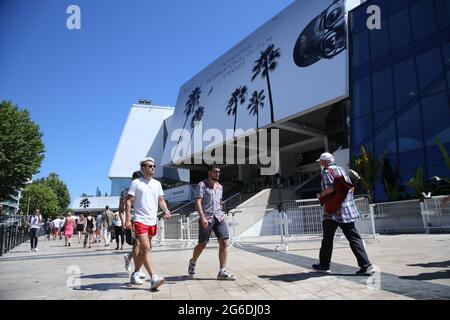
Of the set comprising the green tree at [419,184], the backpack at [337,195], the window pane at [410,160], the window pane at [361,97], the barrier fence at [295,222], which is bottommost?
the barrier fence at [295,222]

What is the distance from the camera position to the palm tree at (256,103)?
28.8 metres

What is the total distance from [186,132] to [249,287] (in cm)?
3768

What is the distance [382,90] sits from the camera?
1992cm

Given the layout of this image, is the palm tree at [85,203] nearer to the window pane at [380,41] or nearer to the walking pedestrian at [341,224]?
the window pane at [380,41]

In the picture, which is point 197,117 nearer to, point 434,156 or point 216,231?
point 434,156

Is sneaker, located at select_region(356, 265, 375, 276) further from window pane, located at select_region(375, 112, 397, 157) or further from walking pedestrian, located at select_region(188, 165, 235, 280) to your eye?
window pane, located at select_region(375, 112, 397, 157)

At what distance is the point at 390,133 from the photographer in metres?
18.9

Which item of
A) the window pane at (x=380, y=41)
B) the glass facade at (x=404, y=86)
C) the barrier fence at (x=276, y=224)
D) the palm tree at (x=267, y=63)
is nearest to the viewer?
the barrier fence at (x=276, y=224)

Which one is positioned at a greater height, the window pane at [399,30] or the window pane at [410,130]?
the window pane at [399,30]

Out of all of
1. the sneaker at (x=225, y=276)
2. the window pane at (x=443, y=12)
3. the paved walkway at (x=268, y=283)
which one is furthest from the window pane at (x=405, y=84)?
the sneaker at (x=225, y=276)

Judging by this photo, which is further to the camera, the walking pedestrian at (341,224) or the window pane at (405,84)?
the window pane at (405,84)

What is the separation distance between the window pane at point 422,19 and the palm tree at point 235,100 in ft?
49.3

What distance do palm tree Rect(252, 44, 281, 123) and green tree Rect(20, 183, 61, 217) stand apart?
6114cm

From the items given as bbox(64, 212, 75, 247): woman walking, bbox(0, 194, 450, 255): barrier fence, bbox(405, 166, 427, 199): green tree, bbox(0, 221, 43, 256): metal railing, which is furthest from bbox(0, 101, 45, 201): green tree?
bbox(405, 166, 427, 199): green tree
